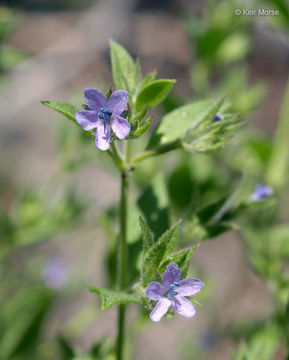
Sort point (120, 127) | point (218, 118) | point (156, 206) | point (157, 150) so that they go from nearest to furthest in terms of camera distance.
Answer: point (120, 127) < point (157, 150) < point (218, 118) < point (156, 206)

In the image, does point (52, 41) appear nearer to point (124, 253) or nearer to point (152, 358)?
point (152, 358)

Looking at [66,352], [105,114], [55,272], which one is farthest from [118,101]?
[55,272]

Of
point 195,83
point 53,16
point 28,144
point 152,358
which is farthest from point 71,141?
point 53,16

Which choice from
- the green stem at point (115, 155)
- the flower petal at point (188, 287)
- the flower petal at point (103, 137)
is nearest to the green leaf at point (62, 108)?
the flower petal at point (103, 137)

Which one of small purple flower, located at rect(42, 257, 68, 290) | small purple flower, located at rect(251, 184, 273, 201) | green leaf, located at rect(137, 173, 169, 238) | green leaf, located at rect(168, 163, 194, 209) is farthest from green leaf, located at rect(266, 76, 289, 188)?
small purple flower, located at rect(42, 257, 68, 290)

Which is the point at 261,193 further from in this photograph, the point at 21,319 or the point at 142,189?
the point at 21,319

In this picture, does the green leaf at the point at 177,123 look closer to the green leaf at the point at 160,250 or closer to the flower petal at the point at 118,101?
the flower petal at the point at 118,101
